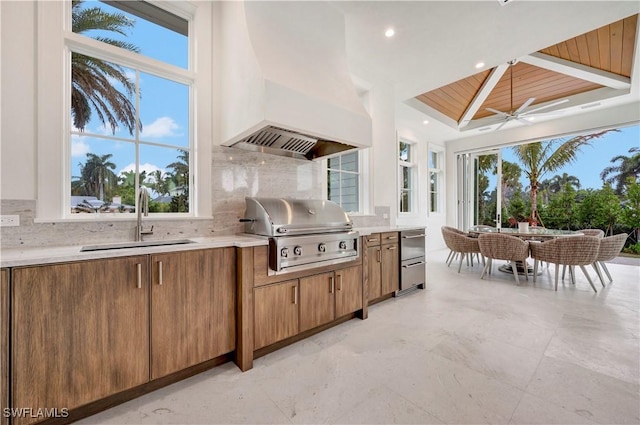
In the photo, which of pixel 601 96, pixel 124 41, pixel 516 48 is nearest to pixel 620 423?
pixel 516 48

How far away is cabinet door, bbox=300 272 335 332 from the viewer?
230cm

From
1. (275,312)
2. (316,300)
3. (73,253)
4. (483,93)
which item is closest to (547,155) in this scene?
(483,93)

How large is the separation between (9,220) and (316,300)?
2.18 m

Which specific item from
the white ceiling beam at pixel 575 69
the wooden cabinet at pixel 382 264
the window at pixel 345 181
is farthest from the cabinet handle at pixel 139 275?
the white ceiling beam at pixel 575 69

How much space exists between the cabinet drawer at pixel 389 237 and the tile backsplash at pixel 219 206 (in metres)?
0.69

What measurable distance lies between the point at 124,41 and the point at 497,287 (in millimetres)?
5173

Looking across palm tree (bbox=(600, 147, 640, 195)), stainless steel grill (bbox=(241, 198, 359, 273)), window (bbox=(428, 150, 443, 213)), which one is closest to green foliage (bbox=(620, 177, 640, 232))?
palm tree (bbox=(600, 147, 640, 195))

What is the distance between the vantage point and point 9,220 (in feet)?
5.43

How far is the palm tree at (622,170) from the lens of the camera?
692 cm

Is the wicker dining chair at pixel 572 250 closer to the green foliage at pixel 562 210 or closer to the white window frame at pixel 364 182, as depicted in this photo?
the white window frame at pixel 364 182

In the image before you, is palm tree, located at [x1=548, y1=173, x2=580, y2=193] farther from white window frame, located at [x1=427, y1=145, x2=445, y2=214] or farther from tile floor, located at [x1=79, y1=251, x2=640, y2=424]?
tile floor, located at [x1=79, y1=251, x2=640, y2=424]

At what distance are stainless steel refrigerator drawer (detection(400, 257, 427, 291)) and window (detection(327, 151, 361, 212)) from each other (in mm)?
1105

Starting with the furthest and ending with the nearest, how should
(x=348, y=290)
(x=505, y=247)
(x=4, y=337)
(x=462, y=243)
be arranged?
(x=462, y=243), (x=505, y=247), (x=348, y=290), (x=4, y=337)

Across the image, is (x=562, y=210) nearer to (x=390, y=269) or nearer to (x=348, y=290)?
(x=390, y=269)
